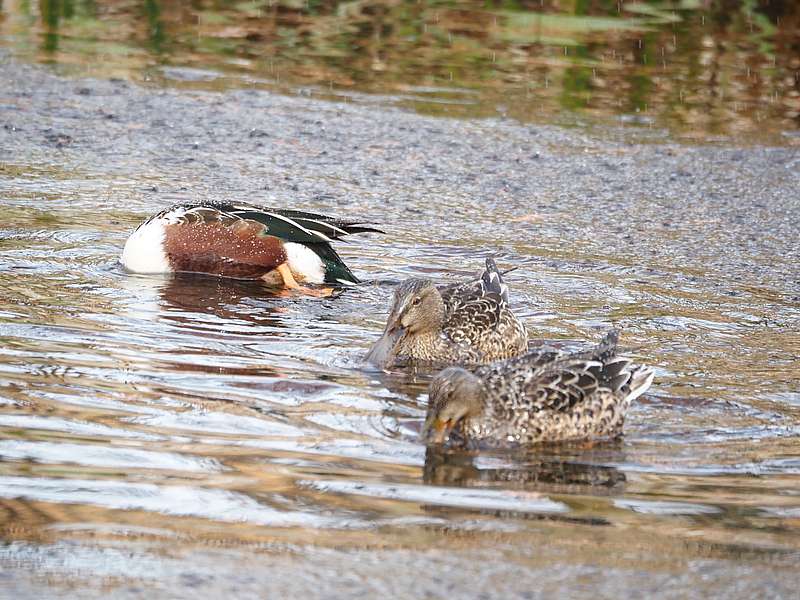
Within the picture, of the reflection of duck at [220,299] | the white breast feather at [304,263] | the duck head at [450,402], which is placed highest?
the duck head at [450,402]

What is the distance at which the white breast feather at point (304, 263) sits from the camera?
8.92 meters

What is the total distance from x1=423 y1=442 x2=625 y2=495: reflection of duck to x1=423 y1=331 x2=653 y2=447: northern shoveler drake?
0.72 ft

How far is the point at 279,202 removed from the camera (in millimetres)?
10430

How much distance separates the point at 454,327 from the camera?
764 cm

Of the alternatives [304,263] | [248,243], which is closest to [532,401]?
[304,263]

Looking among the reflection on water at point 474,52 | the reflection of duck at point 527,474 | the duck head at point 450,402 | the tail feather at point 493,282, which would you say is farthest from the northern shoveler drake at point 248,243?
the reflection on water at point 474,52

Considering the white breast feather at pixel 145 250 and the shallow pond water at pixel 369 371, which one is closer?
the shallow pond water at pixel 369 371

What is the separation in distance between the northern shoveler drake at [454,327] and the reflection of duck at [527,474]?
166cm

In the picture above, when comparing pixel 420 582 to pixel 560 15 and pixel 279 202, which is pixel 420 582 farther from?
pixel 560 15

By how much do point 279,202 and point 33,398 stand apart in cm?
467

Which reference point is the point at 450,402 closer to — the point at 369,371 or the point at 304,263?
the point at 369,371

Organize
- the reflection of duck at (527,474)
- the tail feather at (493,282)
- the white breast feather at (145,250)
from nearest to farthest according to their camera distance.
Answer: the reflection of duck at (527,474) → the tail feather at (493,282) → the white breast feather at (145,250)

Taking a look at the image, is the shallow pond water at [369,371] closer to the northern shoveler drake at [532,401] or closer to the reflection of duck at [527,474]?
the reflection of duck at [527,474]

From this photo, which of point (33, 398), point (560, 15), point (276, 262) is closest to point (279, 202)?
point (276, 262)
